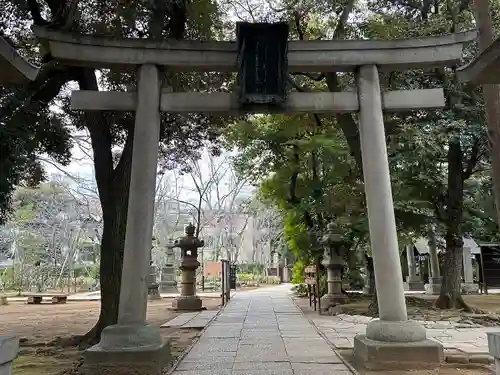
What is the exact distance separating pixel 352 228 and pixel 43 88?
905cm

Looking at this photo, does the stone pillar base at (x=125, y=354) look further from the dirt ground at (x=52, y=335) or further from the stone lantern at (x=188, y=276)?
the stone lantern at (x=188, y=276)

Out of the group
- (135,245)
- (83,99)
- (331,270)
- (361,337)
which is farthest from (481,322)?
(83,99)

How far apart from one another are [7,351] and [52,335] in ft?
25.0

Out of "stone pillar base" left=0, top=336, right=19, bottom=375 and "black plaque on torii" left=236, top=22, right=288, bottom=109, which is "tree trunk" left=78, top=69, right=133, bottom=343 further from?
"stone pillar base" left=0, top=336, right=19, bottom=375

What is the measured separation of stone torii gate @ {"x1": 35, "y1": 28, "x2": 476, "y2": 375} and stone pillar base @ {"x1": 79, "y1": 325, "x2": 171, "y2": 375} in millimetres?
50

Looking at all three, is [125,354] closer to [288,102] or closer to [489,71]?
[288,102]

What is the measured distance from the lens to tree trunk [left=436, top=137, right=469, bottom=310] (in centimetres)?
1159

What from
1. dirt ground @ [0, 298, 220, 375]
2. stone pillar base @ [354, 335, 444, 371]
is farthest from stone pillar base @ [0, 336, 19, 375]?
stone pillar base @ [354, 335, 444, 371]

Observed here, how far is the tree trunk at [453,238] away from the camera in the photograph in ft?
38.0

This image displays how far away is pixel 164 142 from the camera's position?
468 inches

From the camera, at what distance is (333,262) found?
1303cm

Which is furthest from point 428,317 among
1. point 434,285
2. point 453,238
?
point 434,285

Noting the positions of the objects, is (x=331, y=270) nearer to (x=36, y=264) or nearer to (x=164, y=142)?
(x=164, y=142)

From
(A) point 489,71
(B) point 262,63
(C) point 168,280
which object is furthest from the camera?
(C) point 168,280
